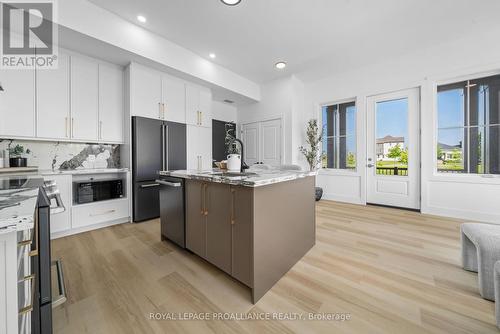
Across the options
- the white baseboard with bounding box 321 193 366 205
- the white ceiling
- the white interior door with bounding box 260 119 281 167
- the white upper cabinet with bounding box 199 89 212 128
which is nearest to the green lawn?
the white baseboard with bounding box 321 193 366 205

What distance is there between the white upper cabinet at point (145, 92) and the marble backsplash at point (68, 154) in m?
0.83

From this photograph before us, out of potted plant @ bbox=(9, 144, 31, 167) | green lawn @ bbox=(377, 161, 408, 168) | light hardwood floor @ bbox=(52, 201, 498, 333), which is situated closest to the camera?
light hardwood floor @ bbox=(52, 201, 498, 333)

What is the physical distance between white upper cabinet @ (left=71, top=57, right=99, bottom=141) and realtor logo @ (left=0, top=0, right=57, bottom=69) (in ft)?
0.85

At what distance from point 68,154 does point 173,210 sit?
2220 millimetres

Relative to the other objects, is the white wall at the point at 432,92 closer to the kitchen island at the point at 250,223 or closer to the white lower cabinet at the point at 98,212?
the kitchen island at the point at 250,223

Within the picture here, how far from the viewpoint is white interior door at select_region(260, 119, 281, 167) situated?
4887mm

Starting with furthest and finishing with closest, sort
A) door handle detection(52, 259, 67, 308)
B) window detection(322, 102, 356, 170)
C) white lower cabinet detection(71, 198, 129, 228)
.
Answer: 1. window detection(322, 102, 356, 170)
2. white lower cabinet detection(71, 198, 129, 228)
3. door handle detection(52, 259, 67, 308)

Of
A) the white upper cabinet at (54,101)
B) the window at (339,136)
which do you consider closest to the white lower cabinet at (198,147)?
the white upper cabinet at (54,101)

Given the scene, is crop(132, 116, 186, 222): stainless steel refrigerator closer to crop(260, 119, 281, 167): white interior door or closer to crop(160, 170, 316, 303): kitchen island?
crop(160, 170, 316, 303): kitchen island

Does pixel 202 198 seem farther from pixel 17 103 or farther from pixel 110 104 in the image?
pixel 17 103

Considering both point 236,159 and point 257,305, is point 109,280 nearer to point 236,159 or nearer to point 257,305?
point 257,305

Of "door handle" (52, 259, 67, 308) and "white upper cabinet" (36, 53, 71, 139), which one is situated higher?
"white upper cabinet" (36, 53, 71, 139)

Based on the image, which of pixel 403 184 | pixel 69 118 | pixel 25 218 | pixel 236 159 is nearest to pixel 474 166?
pixel 403 184

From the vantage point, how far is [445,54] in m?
3.33
